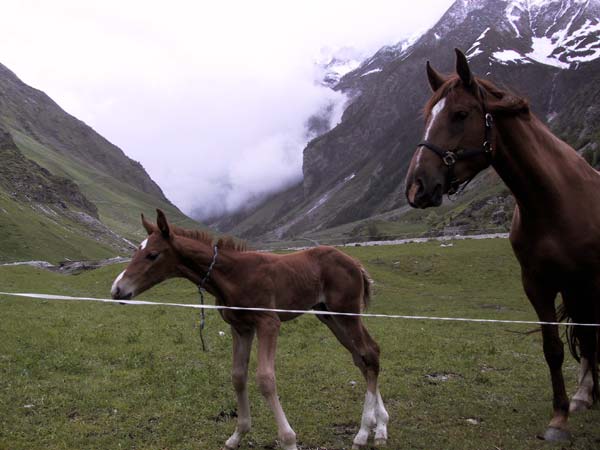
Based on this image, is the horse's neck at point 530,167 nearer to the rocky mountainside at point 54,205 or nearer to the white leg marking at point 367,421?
the white leg marking at point 367,421

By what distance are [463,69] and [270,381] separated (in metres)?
4.19

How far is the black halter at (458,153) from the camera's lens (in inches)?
219

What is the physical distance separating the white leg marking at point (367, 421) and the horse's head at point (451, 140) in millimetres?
3435

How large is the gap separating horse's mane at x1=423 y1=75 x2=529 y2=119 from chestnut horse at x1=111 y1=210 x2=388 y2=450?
285 cm

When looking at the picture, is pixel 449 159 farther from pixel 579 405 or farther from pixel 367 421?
pixel 579 405

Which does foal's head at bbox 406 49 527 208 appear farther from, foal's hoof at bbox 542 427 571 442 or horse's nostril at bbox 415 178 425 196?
foal's hoof at bbox 542 427 571 442

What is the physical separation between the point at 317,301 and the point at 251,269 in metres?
1.21

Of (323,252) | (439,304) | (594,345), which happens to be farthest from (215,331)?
(439,304)

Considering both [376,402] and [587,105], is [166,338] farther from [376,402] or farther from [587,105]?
[587,105]

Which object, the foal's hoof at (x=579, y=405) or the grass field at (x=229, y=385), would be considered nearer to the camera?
the grass field at (x=229, y=385)

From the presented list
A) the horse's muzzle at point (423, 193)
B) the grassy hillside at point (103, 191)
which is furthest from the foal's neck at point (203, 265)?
the grassy hillside at point (103, 191)

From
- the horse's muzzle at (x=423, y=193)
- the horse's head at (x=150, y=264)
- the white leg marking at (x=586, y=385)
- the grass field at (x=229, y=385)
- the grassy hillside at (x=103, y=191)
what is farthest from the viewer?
the grassy hillside at (x=103, y=191)

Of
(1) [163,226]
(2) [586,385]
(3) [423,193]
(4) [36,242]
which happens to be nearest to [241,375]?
(1) [163,226]

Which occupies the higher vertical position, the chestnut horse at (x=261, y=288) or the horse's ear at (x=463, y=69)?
the horse's ear at (x=463, y=69)
